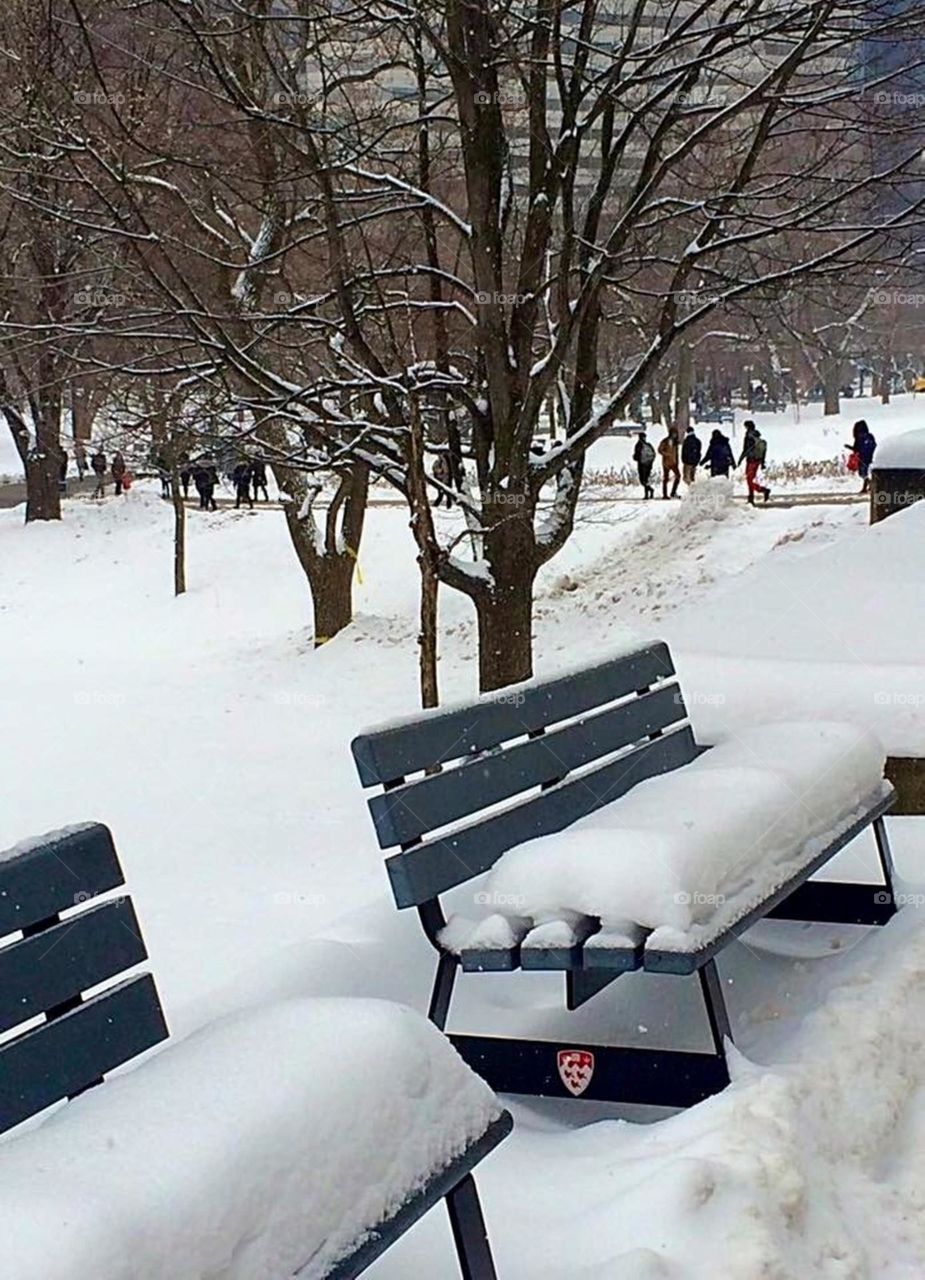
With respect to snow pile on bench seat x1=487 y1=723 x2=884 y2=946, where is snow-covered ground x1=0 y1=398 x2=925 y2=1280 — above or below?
below

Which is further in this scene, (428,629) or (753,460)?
→ (753,460)

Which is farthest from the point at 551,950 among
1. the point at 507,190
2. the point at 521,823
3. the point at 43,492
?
the point at 43,492

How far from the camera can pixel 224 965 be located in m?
6.03

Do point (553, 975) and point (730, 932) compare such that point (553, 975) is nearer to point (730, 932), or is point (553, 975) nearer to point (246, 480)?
point (730, 932)

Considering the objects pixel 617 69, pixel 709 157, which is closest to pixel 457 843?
pixel 617 69

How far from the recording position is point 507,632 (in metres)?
10.0

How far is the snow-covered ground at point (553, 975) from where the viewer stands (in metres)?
2.77

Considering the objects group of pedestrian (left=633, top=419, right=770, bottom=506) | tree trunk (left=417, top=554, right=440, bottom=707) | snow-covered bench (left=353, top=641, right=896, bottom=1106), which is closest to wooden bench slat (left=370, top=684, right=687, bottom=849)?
snow-covered bench (left=353, top=641, right=896, bottom=1106)

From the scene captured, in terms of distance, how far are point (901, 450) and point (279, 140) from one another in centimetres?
454

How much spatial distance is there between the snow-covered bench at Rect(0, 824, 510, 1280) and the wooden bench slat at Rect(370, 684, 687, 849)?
0.97 meters

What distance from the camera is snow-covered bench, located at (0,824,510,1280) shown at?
1794mm

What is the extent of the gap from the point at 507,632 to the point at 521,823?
5974mm

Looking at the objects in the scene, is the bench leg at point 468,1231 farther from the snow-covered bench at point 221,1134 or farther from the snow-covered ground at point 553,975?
the snow-covered ground at point 553,975

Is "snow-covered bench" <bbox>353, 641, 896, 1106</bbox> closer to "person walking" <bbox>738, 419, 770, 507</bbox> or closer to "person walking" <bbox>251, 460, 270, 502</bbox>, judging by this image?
"person walking" <bbox>738, 419, 770, 507</bbox>
